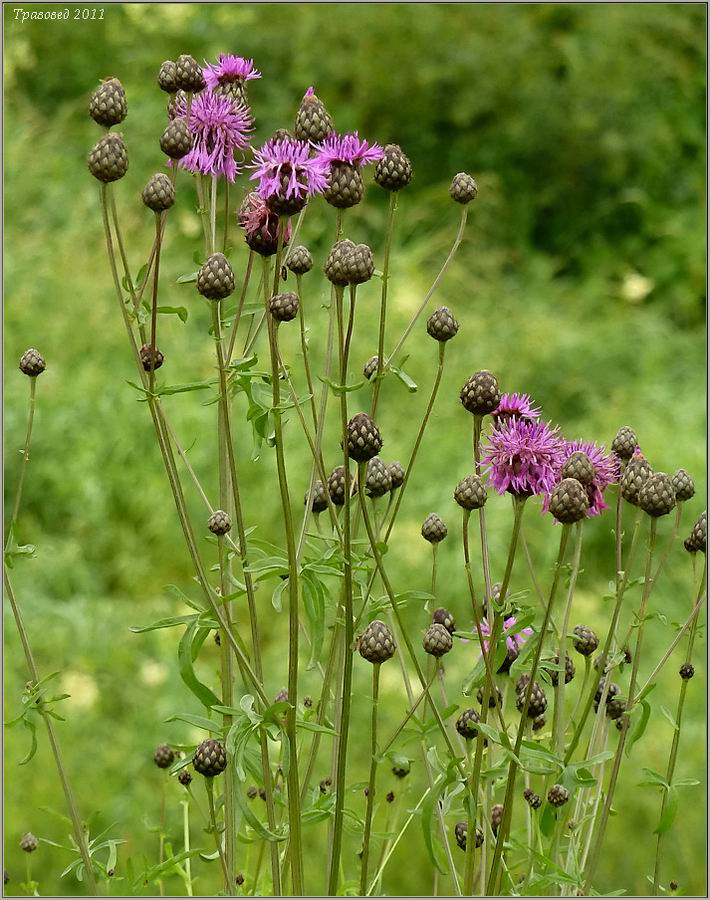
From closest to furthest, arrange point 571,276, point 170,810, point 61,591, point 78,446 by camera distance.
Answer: point 170,810 → point 61,591 → point 78,446 → point 571,276

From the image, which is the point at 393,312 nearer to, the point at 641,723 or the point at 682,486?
the point at 682,486

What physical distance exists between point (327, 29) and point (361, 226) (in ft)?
4.02

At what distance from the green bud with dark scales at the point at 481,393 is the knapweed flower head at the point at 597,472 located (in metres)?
0.09

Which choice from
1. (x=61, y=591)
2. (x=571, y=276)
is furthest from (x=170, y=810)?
(x=571, y=276)

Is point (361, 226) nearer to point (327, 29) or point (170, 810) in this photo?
point (327, 29)

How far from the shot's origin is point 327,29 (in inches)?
228

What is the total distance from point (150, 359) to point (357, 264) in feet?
0.77

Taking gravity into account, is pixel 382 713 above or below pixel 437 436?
below

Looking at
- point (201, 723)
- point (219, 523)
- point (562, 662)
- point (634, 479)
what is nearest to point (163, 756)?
point (201, 723)

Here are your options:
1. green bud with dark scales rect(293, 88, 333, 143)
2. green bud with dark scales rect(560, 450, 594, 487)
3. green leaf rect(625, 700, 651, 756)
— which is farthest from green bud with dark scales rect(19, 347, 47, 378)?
green leaf rect(625, 700, 651, 756)

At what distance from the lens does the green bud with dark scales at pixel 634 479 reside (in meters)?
1.20

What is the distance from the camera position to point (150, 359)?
1175 millimetres

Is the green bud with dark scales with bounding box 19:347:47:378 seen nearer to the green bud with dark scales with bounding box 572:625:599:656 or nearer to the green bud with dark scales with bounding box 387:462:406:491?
the green bud with dark scales with bounding box 387:462:406:491

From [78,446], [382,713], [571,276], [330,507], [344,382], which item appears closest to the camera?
[344,382]
